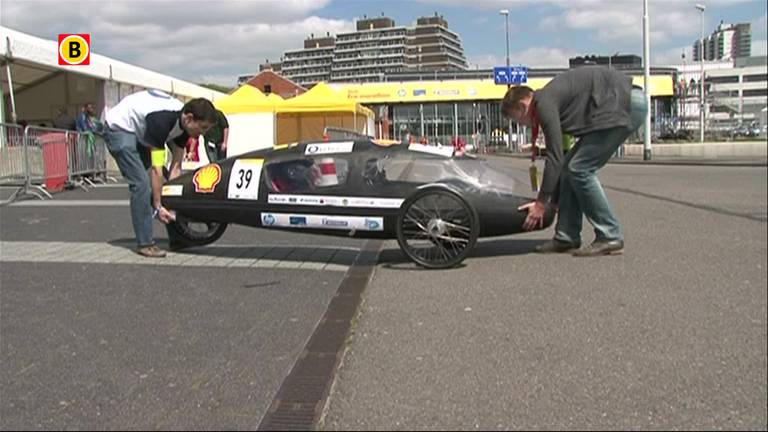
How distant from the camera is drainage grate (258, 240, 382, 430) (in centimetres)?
270

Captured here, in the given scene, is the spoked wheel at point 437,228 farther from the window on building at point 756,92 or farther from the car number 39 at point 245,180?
the window on building at point 756,92

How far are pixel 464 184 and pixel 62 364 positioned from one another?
120 inches

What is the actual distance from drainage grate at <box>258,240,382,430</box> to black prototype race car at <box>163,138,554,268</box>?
791mm

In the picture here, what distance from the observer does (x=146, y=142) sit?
598 cm

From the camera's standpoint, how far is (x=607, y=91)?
4531mm

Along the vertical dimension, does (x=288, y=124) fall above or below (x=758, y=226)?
above

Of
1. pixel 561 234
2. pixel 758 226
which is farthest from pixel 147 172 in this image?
pixel 758 226

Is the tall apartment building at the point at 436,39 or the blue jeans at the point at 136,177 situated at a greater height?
the tall apartment building at the point at 436,39

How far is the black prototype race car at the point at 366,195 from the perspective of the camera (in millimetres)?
5117

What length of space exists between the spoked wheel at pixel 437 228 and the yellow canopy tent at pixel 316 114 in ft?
37.6

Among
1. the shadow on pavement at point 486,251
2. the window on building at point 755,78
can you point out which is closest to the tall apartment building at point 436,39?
the window on building at point 755,78

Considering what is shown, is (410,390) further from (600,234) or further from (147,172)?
(147,172)

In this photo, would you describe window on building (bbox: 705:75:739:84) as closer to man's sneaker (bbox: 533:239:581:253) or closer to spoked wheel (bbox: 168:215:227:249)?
man's sneaker (bbox: 533:239:581:253)

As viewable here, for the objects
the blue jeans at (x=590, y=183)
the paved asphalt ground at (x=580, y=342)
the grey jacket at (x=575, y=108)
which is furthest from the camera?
the blue jeans at (x=590, y=183)
